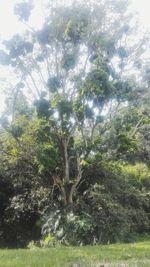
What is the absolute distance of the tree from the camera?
15.5 metres

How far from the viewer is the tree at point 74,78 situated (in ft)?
50.9

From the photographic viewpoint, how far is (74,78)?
53.2 ft

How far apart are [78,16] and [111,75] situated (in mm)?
2854

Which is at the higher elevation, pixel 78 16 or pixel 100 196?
pixel 78 16

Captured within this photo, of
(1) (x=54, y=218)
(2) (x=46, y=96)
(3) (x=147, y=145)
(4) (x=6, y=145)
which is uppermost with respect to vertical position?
(3) (x=147, y=145)

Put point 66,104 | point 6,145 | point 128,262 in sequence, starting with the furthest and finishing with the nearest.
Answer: point 6,145
point 66,104
point 128,262

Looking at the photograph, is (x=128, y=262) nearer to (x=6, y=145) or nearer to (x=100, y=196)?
(x=100, y=196)

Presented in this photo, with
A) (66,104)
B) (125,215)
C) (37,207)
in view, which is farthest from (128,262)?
(37,207)

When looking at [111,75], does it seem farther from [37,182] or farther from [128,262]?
[128,262]

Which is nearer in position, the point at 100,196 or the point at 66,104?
the point at 66,104

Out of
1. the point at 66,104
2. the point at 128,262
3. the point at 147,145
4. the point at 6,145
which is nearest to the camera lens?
→ the point at 128,262

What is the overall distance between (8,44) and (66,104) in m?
4.19

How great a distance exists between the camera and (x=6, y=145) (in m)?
17.4

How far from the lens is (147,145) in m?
32.8
